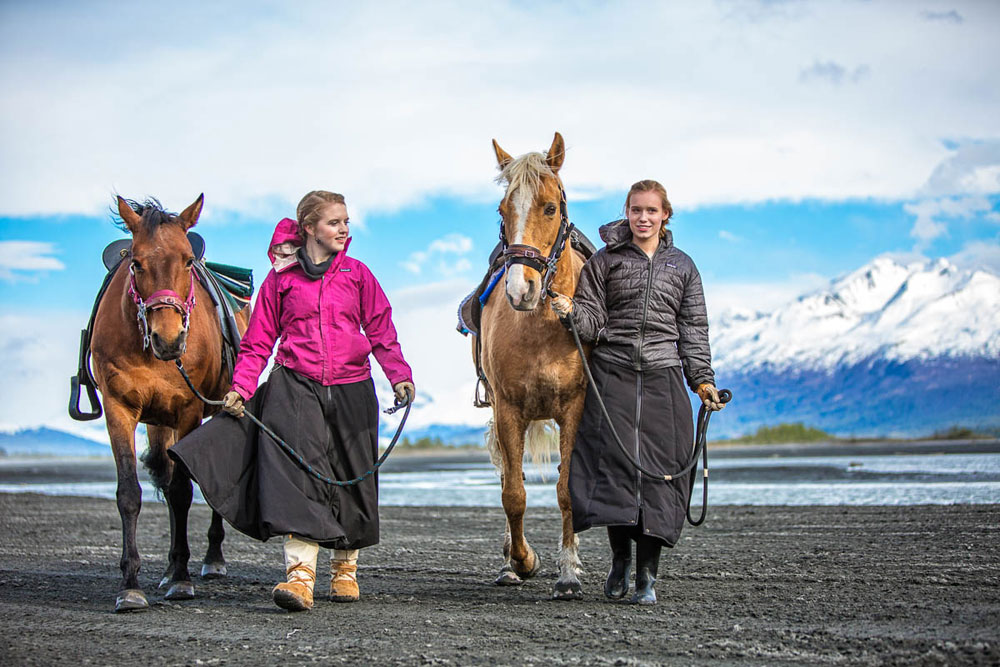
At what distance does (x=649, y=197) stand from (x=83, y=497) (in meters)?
15.6

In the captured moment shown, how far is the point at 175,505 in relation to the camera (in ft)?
24.5

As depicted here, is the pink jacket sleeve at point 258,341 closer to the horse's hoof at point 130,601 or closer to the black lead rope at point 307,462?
the black lead rope at point 307,462

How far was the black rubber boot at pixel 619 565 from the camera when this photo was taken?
668cm

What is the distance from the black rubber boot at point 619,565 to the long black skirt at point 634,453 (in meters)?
0.28

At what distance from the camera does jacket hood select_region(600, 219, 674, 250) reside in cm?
685

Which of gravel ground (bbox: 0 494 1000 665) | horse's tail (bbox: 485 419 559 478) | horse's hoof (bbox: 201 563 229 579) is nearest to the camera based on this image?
gravel ground (bbox: 0 494 1000 665)

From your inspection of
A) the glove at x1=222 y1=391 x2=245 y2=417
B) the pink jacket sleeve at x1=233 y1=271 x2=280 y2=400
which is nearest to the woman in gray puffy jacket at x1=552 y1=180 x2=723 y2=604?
the pink jacket sleeve at x1=233 y1=271 x2=280 y2=400

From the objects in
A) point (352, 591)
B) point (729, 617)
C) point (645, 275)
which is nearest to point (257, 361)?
point (352, 591)

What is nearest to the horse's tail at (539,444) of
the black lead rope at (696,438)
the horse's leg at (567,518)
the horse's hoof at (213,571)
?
the horse's leg at (567,518)

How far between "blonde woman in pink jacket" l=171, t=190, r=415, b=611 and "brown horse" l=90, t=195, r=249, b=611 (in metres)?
0.55

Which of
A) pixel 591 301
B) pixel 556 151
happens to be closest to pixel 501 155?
pixel 556 151

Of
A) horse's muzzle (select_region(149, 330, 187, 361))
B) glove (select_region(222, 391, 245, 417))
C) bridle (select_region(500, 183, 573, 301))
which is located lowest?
glove (select_region(222, 391, 245, 417))

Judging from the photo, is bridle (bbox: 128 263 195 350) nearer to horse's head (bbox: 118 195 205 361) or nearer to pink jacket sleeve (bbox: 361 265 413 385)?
horse's head (bbox: 118 195 205 361)

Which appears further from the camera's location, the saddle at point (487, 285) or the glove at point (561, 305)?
the saddle at point (487, 285)
